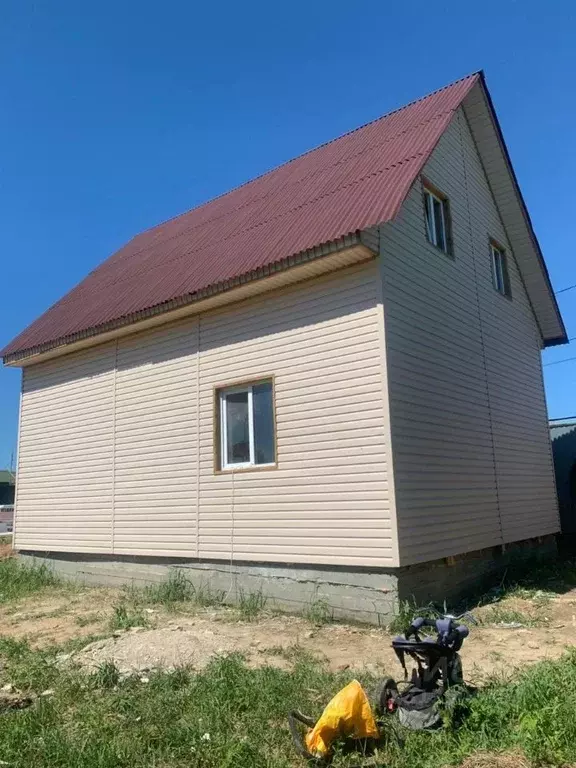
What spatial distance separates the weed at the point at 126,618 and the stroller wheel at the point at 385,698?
13.9 ft

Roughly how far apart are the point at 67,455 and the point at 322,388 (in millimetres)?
6214

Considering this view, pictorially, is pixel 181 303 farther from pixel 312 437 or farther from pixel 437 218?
pixel 437 218

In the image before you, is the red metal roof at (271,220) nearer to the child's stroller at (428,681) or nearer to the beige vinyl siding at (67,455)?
the beige vinyl siding at (67,455)

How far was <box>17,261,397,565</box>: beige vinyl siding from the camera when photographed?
7.92 meters

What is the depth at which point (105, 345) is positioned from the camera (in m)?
11.7

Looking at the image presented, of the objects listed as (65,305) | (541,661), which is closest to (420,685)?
(541,661)

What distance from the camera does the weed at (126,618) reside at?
306 inches

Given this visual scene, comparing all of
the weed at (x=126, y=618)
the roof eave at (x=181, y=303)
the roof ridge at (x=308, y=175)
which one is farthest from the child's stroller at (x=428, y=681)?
the roof ridge at (x=308, y=175)

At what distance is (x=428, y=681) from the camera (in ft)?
14.1

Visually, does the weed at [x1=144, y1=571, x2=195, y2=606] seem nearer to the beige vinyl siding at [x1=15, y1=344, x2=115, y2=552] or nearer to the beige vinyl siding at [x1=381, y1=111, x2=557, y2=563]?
the beige vinyl siding at [x1=15, y1=344, x2=115, y2=552]

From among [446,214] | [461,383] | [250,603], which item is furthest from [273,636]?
[446,214]

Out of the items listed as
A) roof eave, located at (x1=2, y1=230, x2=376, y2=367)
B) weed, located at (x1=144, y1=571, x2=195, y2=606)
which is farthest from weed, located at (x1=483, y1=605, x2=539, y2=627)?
roof eave, located at (x1=2, y1=230, x2=376, y2=367)

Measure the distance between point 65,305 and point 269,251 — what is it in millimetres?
6935

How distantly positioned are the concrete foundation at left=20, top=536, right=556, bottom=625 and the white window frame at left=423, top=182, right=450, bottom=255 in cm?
498
